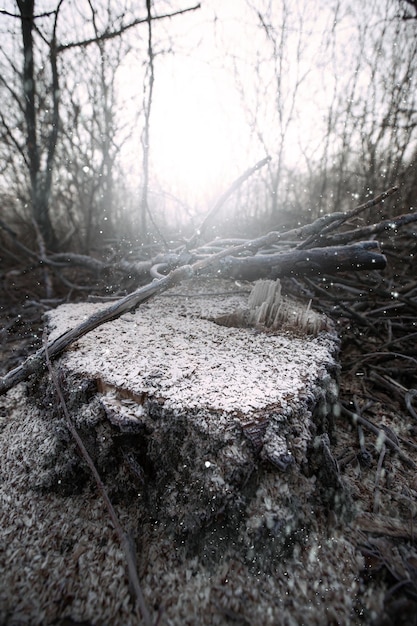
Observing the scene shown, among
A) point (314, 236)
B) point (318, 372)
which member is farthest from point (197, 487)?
point (314, 236)

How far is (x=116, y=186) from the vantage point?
614 centimetres

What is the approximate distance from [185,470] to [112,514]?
0.22 metres

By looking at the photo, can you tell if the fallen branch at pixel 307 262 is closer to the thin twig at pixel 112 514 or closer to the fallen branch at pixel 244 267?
the fallen branch at pixel 244 267

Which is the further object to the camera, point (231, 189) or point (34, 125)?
point (34, 125)

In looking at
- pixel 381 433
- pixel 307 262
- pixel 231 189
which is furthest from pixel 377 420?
pixel 231 189

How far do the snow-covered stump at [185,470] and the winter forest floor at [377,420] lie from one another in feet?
0.37

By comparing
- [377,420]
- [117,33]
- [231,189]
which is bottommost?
[377,420]

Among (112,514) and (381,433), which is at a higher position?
(112,514)

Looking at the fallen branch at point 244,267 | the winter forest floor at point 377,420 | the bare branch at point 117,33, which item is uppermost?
the bare branch at point 117,33

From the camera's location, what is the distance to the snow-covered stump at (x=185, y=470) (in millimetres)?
818

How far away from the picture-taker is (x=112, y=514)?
2.76 feet

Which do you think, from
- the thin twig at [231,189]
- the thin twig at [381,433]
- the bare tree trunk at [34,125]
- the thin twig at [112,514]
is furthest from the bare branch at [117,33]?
the thin twig at [381,433]

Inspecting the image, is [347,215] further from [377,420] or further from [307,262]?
[377,420]

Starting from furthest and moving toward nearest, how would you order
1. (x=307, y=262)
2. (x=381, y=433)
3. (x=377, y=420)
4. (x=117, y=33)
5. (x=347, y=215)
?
1. (x=117, y=33)
2. (x=307, y=262)
3. (x=347, y=215)
4. (x=377, y=420)
5. (x=381, y=433)
